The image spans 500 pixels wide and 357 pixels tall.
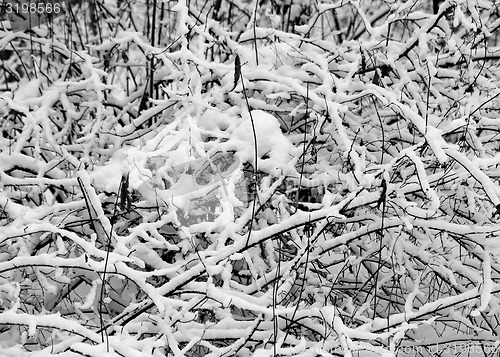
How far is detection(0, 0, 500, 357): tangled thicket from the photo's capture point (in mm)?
2338

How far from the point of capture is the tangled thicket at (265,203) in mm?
2338

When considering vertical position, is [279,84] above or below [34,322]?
above

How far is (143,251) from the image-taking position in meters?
2.78

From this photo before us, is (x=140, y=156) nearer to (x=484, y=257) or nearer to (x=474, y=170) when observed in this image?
(x=474, y=170)

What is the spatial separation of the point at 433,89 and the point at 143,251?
172 centimetres

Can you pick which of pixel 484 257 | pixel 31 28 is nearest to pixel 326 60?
pixel 484 257

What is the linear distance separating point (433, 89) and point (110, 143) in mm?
1777

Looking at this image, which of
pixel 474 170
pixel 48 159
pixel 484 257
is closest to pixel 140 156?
pixel 48 159

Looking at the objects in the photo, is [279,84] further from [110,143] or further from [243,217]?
[110,143]

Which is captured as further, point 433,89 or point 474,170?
point 433,89

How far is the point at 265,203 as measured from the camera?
2586 millimetres

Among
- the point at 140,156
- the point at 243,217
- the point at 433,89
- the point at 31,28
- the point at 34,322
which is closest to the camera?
the point at 34,322

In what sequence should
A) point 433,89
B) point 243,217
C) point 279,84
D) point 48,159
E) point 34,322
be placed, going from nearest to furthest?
point 34,322, point 243,217, point 279,84, point 433,89, point 48,159

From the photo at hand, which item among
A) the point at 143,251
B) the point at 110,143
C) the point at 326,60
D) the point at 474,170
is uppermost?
the point at 326,60
